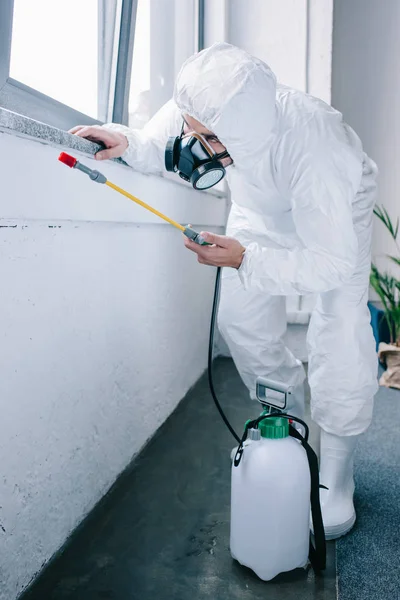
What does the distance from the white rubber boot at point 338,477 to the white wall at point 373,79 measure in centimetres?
233

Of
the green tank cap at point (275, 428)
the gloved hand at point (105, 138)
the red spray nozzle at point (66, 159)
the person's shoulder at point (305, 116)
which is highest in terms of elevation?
the person's shoulder at point (305, 116)

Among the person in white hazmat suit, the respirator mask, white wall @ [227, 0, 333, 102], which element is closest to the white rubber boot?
the person in white hazmat suit

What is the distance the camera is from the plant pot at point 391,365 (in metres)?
2.50

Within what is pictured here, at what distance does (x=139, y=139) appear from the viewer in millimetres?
1415

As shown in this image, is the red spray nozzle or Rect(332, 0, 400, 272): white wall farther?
Rect(332, 0, 400, 272): white wall

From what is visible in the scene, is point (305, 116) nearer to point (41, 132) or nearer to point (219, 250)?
point (219, 250)

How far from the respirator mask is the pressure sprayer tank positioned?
1.84 feet

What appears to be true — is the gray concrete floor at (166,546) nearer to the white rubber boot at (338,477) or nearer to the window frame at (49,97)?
the white rubber boot at (338,477)

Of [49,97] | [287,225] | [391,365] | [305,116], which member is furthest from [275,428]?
[391,365]

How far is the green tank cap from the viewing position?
1.09 metres

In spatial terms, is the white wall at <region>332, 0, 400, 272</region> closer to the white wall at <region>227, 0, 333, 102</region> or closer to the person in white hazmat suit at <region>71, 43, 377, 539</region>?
the white wall at <region>227, 0, 333, 102</region>

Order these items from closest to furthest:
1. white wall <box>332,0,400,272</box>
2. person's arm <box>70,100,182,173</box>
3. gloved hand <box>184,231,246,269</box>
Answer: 1. gloved hand <box>184,231,246,269</box>
2. person's arm <box>70,100,182,173</box>
3. white wall <box>332,0,400,272</box>

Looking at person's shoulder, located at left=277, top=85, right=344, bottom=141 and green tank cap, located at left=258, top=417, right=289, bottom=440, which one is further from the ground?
person's shoulder, located at left=277, top=85, right=344, bottom=141

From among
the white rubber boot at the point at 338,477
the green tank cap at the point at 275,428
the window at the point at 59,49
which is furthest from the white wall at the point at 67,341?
the white rubber boot at the point at 338,477
